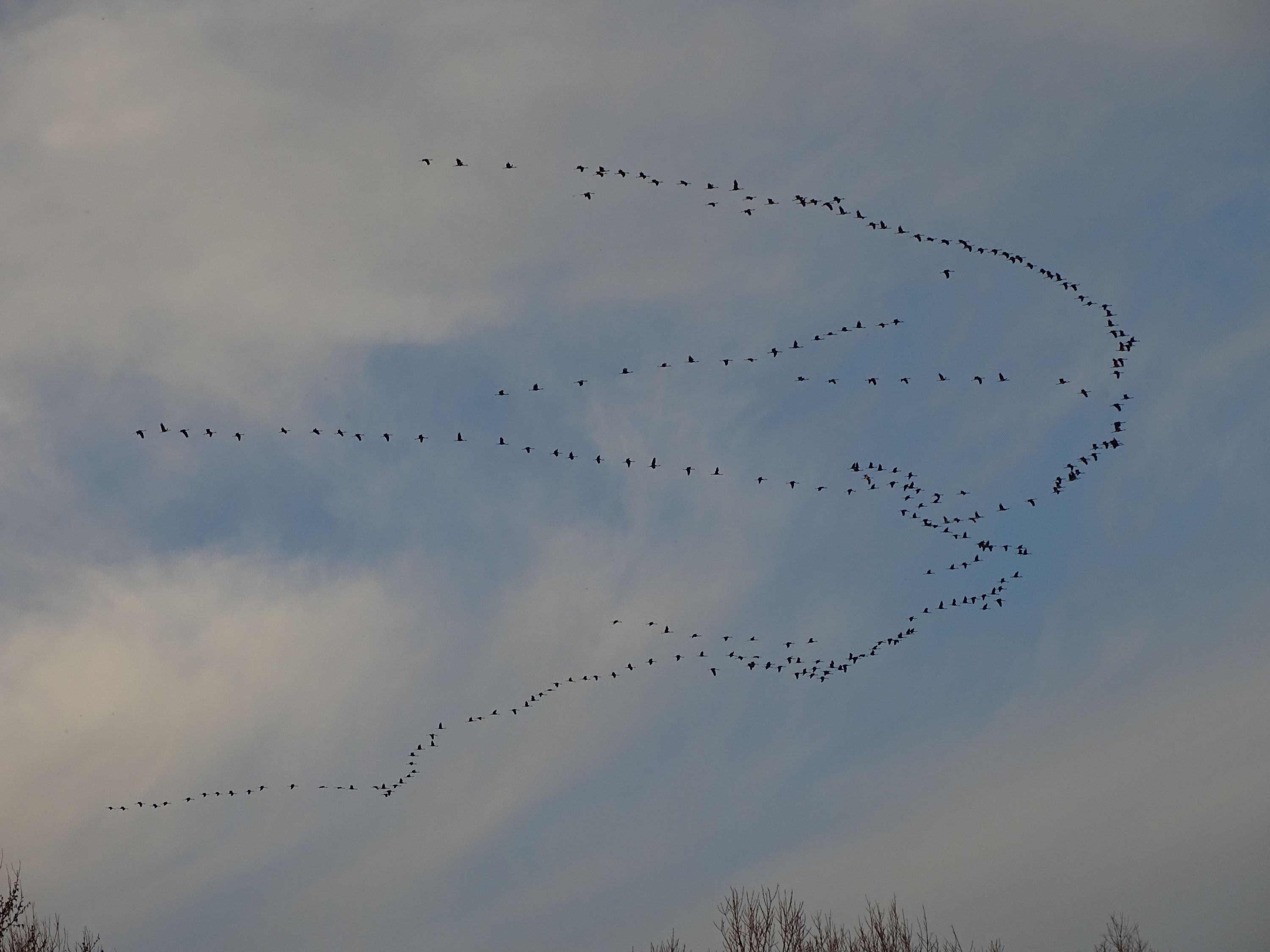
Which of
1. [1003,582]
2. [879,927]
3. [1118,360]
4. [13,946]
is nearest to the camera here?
[13,946]

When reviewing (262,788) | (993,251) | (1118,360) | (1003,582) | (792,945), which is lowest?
(792,945)

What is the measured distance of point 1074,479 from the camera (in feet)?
189

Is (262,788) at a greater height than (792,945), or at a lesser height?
greater

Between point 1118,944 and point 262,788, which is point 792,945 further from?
point 262,788

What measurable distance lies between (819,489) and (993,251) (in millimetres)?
14641

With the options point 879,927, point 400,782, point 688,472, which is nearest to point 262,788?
point 400,782

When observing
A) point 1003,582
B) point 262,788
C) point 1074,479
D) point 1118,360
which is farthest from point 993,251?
point 262,788

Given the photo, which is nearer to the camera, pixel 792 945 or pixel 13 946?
pixel 13 946

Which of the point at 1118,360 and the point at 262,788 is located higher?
the point at 1118,360

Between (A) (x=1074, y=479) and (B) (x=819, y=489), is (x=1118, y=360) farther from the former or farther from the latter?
(B) (x=819, y=489)

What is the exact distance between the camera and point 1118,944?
219ft

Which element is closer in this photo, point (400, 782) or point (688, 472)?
point (688, 472)

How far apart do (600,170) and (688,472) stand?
15256mm

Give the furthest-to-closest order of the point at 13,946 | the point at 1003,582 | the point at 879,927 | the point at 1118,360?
the point at 1003,582 < the point at 879,927 < the point at 1118,360 < the point at 13,946
